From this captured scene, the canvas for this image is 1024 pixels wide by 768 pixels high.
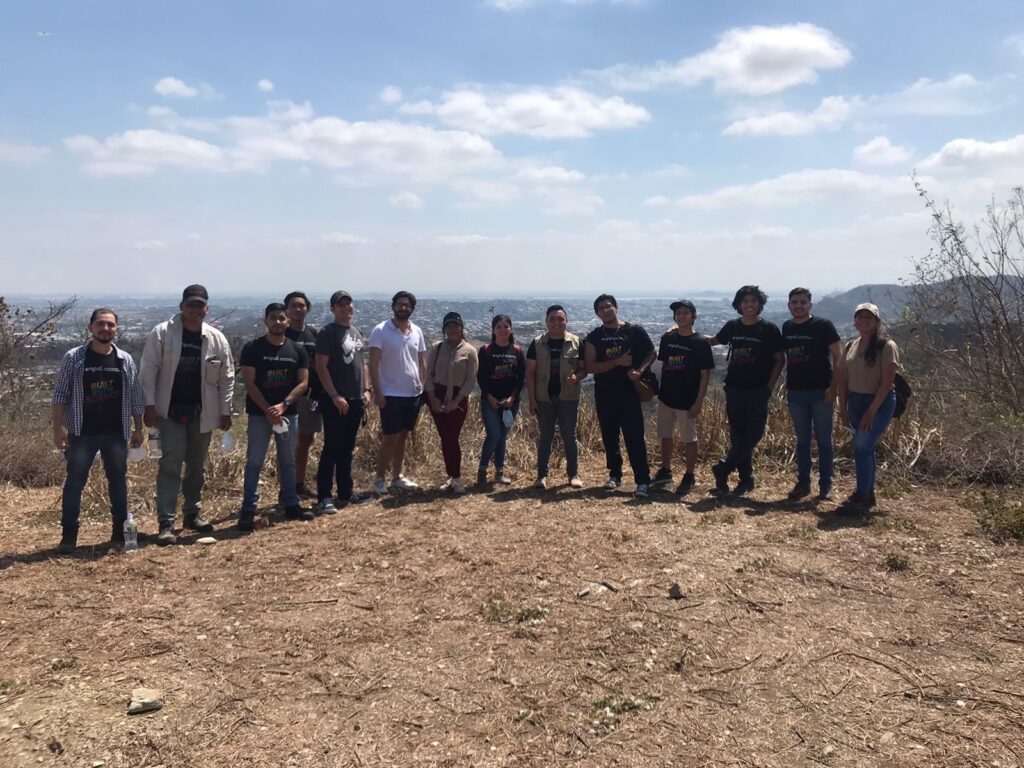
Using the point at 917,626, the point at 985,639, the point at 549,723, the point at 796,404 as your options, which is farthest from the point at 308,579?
the point at 796,404

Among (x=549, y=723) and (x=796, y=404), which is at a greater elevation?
(x=796, y=404)

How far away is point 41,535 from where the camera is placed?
552cm

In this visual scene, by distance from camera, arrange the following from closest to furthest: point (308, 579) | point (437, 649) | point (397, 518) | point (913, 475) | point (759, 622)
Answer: point (437, 649) → point (759, 622) → point (308, 579) → point (397, 518) → point (913, 475)

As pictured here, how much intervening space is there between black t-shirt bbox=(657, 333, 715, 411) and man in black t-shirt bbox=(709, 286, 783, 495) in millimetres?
193

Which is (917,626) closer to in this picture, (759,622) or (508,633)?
(759,622)

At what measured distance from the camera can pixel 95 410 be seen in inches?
187

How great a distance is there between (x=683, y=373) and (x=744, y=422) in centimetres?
79

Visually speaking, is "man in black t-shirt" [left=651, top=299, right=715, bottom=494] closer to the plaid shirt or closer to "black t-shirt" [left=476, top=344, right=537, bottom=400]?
"black t-shirt" [left=476, top=344, right=537, bottom=400]

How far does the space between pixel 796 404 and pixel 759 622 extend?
284cm

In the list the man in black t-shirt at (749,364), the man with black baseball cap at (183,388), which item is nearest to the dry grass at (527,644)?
the man with black baseball cap at (183,388)

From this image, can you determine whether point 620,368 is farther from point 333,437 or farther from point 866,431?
Result: point 333,437

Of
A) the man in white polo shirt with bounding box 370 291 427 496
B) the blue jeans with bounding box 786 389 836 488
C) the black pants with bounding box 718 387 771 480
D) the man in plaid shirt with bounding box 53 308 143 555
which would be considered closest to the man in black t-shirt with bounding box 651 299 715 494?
the black pants with bounding box 718 387 771 480

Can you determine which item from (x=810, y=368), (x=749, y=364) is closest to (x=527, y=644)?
(x=749, y=364)

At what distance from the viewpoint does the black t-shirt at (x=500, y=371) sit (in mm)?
6590
